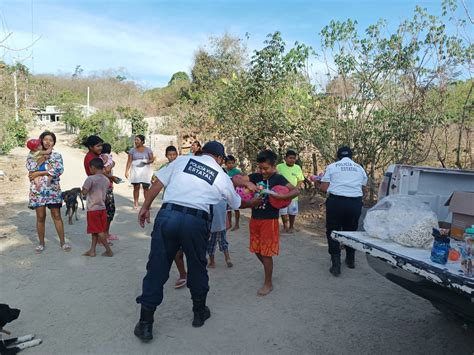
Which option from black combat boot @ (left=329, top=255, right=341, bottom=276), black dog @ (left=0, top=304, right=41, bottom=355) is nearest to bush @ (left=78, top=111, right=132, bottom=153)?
black combat boot @ (left=329, top=255, right=341, bottom=276)

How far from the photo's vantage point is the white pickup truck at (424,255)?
238 cm

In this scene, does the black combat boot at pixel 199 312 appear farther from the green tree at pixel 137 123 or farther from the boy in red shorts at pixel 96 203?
the green tree at pixel 137 123

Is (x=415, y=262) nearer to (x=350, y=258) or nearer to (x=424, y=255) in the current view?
(x=424, y=255)

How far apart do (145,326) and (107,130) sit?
825 inches

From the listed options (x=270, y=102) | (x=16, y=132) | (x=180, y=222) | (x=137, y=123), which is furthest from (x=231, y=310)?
(x=16, y=132)

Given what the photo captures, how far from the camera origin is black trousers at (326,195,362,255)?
501cm

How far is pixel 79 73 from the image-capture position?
66000mm

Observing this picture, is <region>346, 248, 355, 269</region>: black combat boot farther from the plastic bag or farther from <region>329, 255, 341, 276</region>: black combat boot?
the plastic bag

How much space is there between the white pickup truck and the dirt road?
0.65m

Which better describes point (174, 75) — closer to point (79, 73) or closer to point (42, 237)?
point (79, 73)

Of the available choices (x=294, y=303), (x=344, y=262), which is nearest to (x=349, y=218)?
(x=344, y=262)

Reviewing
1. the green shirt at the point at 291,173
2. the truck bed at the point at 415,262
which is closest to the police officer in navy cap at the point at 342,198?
the green shirt at the point at 291,173

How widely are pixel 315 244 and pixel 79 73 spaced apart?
68033mm

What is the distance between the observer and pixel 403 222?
9.89ft
